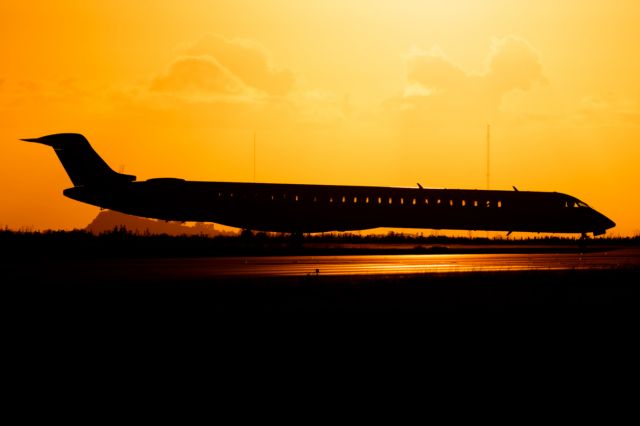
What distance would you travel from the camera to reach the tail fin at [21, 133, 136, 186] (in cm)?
5775

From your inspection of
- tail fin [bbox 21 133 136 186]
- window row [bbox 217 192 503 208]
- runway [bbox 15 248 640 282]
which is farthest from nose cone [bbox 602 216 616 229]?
tail fin [bbox 21 133 136 186]

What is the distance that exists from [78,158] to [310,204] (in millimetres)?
15062

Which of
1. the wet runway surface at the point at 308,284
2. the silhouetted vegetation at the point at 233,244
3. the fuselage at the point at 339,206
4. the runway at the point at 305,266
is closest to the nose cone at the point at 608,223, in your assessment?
the fuselage at the point at 339,206

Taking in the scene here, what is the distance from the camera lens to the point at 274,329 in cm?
1764

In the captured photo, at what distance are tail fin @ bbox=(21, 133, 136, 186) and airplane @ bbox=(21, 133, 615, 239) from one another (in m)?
0.06

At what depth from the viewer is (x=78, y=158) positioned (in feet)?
191

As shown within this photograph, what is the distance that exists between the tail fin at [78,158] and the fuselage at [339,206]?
65 centimetres

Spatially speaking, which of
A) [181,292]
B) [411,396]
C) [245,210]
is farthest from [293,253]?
[411,396]

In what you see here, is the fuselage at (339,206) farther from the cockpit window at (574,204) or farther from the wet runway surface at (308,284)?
the wet runway surface at (308,284)

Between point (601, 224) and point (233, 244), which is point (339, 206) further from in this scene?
point (601, 224)

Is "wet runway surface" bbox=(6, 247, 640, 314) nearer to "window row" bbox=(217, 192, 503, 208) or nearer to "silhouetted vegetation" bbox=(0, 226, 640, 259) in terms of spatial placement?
"silhouetted vegetation" bbox=(0, 226, 640, 259)

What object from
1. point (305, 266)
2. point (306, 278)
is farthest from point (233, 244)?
point (306, 278)

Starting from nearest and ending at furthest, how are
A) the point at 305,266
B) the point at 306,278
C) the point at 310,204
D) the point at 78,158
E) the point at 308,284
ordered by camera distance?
1. the point at 308,284
2. the point at 306,278
3. the point at 305,266
4. the point at 78,158
5. the point at 310,204

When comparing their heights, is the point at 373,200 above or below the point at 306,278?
above
